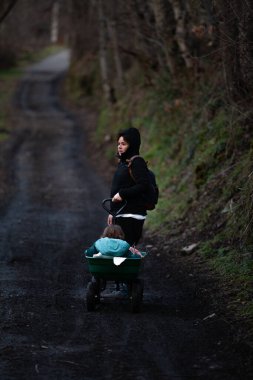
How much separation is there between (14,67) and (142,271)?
54.1 meters

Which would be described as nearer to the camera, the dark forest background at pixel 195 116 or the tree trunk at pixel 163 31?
the dark forest background at pixel 195 116

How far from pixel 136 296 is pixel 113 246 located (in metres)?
0.70

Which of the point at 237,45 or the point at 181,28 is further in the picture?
the point at 181,28

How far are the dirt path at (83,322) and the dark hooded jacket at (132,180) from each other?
1.34 meters

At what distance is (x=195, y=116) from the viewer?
1888cm

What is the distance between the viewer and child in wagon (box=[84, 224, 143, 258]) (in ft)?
28.3

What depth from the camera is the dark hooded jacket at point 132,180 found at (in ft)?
30.4

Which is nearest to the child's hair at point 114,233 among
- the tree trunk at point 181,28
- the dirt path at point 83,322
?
the dirt path at point 83,322

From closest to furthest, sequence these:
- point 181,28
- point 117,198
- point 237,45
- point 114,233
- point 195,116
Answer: point 114,233, point 117,198, point 237,45, point 195,116, point 181,28

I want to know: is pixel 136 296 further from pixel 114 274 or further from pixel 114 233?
pixel 114 233

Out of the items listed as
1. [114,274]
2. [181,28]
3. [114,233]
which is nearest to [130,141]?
[114,233]

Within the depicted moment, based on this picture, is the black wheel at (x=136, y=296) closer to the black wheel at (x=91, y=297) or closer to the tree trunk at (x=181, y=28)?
the black wheel at (x=91, y=297)

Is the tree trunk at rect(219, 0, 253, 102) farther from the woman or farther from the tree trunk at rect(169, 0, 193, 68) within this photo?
the tree trunk at rect(169, 0, 193, 68)

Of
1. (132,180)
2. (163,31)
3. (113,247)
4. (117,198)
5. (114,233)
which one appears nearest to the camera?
(113,247)
